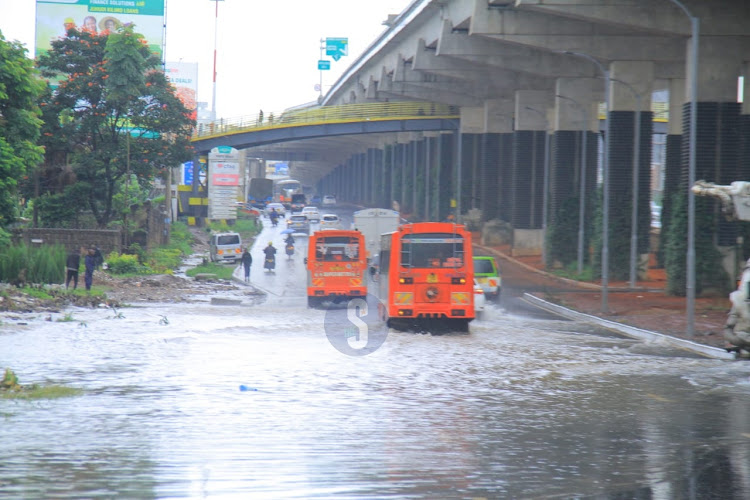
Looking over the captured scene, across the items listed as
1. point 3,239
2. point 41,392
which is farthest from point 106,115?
point 41,392

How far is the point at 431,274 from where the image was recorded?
25297 mm

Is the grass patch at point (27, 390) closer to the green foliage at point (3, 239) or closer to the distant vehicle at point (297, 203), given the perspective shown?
the green foliage at point (3, 239)

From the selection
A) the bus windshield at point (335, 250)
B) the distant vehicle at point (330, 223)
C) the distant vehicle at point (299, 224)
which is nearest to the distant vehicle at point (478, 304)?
the bus windshield at point (335, 250)

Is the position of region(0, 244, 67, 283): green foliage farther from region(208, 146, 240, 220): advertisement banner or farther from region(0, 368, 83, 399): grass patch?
region(208, 146, 240, 220): advertisement banner

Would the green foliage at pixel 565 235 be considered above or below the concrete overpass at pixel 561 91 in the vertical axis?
below

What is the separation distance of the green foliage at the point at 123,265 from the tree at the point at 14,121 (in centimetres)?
963

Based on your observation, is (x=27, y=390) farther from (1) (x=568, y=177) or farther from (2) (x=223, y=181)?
(2) (x=223, y=181)

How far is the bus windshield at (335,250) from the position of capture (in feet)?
117

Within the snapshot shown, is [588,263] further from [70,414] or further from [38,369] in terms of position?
[70,414]

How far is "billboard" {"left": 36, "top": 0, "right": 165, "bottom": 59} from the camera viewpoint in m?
81.4

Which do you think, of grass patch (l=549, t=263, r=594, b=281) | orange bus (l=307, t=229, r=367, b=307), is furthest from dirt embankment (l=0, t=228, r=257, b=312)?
grass patch (l=549, t=263, r=594, b=281)

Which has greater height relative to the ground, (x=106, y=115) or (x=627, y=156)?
(x=106, y=115)

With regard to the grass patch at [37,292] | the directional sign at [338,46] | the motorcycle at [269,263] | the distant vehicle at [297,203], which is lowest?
the grass patch at [37,292]

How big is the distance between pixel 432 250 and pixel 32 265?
17111 millimetres
